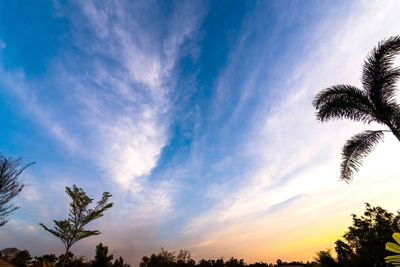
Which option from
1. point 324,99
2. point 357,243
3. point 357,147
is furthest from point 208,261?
point 357,243

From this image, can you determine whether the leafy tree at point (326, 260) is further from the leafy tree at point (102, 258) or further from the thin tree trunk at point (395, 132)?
the leafy tree at point (102, 258)

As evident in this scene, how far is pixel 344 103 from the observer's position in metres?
9.47

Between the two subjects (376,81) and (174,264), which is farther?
(174,264)

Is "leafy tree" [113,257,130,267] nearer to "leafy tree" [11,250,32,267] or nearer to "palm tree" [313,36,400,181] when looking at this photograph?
"palm tree" [313,36,400,181]

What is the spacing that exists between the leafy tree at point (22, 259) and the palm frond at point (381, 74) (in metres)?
44.6

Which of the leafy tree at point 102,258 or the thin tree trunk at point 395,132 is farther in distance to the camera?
the leafy tree at point 102,258

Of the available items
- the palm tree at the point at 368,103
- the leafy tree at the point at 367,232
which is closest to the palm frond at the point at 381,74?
the palm tree at the point at 368,103

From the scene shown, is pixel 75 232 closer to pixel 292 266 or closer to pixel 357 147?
pixel 292 266

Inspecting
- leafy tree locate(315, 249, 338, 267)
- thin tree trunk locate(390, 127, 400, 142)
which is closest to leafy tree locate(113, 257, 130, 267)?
leafy tree locate(315, 249, 338, 267)

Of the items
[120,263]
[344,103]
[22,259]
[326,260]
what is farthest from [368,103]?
[22,259]

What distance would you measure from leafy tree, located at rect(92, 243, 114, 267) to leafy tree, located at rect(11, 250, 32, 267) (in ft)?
71.2

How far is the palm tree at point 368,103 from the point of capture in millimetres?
8523

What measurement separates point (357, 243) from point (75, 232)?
2662 cm

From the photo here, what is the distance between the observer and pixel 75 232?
69.8 feet
